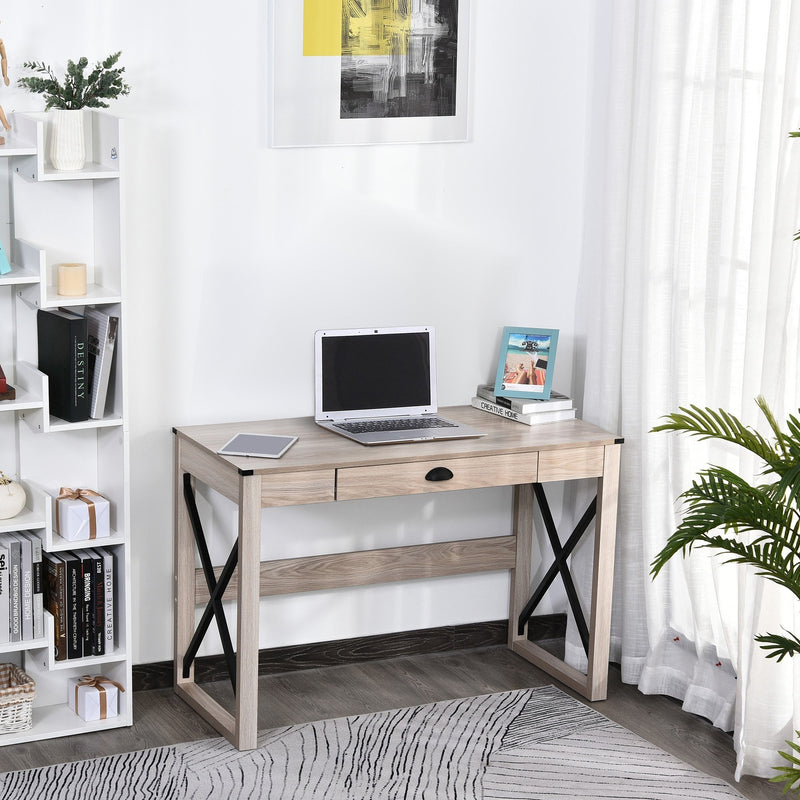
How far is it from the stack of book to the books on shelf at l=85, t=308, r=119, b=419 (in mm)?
1164

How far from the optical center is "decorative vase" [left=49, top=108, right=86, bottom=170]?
9.53 feet

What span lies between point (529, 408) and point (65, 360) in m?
1.32

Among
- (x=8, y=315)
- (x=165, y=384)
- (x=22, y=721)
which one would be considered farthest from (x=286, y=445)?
(x=22, y=721)

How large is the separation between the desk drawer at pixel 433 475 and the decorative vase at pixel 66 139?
101 cm

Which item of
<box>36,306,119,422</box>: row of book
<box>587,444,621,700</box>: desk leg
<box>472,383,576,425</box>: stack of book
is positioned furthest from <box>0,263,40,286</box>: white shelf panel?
<box>587,444,621,700</box>: desk leg

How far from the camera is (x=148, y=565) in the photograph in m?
3.45

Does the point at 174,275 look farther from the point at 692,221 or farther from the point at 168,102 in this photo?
the point at 692,221

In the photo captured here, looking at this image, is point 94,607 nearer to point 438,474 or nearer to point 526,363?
point 438,474

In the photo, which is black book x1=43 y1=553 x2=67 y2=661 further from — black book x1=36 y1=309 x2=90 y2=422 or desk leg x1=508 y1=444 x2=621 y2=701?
desk leg x1=508 y1=444 x2=621 y2=701

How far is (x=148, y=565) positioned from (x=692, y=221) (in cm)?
180

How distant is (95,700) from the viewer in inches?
127

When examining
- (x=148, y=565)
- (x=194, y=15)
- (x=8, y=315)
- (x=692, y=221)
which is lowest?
(x=148, y=565)

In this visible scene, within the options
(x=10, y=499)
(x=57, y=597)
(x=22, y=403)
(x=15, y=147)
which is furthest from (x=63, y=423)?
(x=15, y=147)

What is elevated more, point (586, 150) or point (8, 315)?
point (586, 150)
